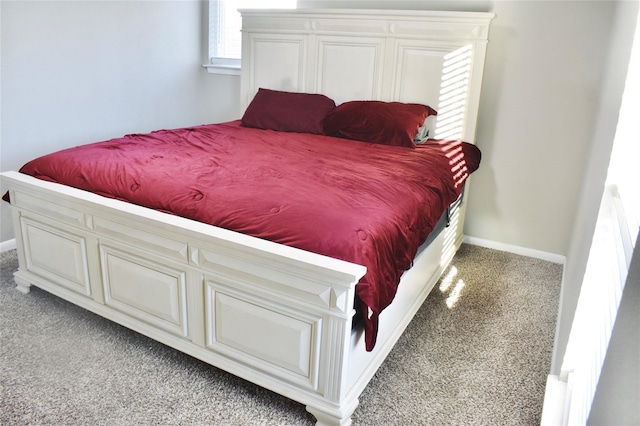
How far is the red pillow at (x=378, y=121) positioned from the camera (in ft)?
9.88

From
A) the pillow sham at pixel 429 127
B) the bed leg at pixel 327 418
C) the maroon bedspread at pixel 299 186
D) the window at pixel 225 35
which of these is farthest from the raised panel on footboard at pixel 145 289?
the window at pixel 225 35

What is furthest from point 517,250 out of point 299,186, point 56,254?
point 56,254

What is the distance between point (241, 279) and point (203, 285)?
20 centimetres

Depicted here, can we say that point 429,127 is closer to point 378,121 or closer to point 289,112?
point 378,121

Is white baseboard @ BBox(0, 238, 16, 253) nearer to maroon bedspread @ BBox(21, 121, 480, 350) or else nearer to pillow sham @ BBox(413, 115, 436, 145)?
maroon bedspread @ BBox(21, 121, 480, 350)

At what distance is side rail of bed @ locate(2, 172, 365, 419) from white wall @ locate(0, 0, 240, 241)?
2.83 feet

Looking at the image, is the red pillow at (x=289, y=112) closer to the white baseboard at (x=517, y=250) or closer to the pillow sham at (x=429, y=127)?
the pillow sham at (x=429, y=127)

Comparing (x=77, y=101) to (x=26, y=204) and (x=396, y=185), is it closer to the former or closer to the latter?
(x=26, y=204)

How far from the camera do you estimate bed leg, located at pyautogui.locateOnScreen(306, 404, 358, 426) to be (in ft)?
5.50

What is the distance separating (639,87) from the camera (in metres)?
1.33

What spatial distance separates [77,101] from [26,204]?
1.22m

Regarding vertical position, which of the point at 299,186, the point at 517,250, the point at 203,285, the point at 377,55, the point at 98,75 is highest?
the point at 377,55

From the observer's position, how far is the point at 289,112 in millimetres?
3375

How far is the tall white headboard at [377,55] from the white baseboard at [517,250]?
757 millimetres
